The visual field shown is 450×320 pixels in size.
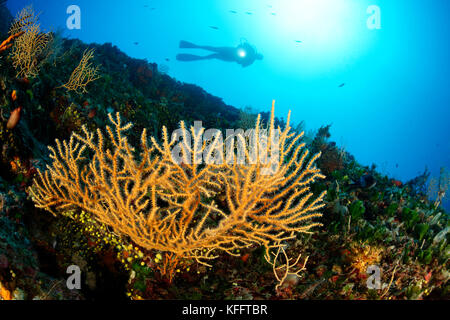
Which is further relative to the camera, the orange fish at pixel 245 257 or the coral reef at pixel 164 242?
the orange fish at pixel 245 257

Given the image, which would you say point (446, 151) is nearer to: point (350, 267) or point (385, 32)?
point (385, 32)

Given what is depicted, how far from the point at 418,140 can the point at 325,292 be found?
132 m

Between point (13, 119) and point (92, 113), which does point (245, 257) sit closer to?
point (13, 119)

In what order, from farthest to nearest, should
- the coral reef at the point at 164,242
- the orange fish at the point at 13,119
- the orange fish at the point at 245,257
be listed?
the orange fish at the point at 13,119 < the orange fish at the point at 245,257 < the coral reef at the point at 164,242

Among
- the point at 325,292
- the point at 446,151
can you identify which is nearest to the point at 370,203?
the point at 325,292

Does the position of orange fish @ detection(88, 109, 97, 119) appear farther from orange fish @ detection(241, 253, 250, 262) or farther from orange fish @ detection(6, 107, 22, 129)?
orange fish @ detection(241, 253, 250, 262)

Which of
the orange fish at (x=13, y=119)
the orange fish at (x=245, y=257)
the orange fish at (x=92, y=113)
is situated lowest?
the orange fish at (x=245, y=257)

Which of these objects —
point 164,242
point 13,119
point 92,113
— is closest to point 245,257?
point 164,242

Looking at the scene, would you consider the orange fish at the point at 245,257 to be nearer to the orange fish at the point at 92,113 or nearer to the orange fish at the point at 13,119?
the orange fish at the point at 13,119

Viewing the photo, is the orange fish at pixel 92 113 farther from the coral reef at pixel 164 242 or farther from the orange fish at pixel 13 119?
the orange fish at pixel 13 119

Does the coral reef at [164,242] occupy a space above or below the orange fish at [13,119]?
below

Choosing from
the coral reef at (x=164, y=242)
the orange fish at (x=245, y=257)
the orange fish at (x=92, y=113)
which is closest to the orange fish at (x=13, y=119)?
Result: the coral reef at (x=164, y=242)

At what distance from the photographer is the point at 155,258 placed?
326 centimetres

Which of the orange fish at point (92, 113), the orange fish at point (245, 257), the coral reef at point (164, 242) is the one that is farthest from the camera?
the orange fish at point (92, 113)
